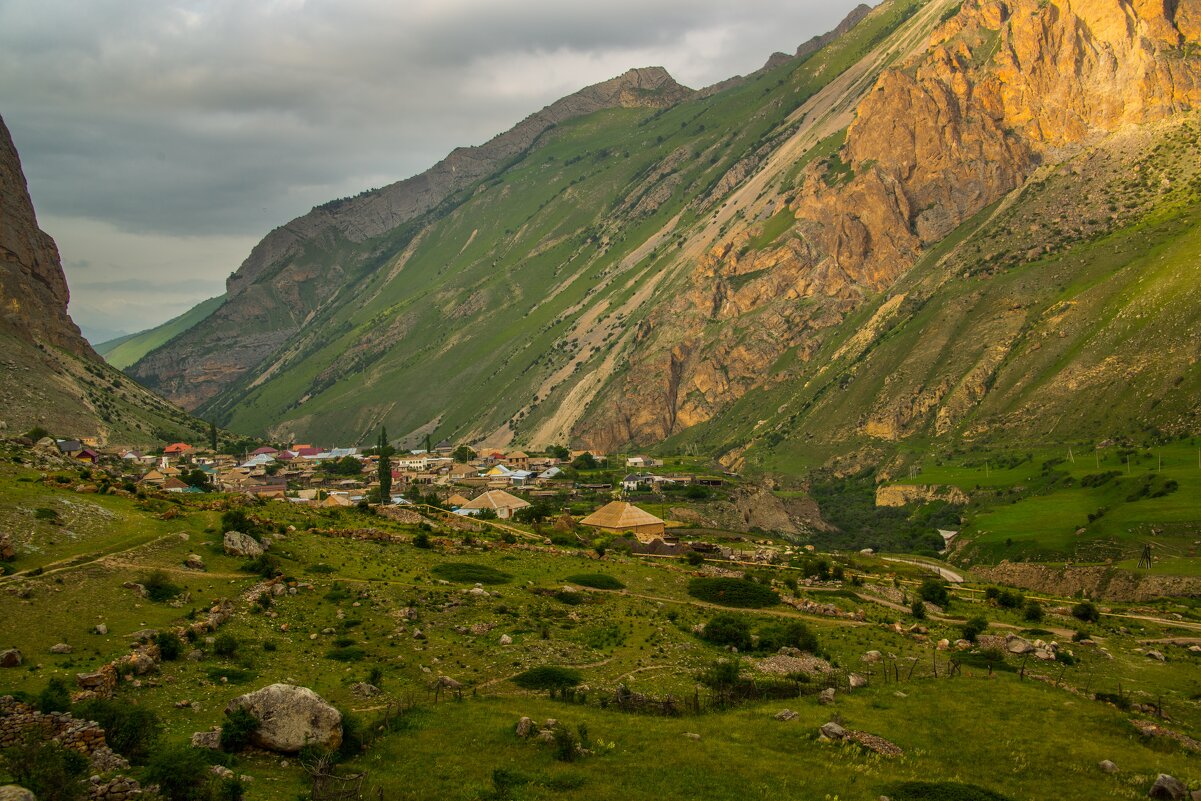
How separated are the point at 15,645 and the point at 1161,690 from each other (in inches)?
1621

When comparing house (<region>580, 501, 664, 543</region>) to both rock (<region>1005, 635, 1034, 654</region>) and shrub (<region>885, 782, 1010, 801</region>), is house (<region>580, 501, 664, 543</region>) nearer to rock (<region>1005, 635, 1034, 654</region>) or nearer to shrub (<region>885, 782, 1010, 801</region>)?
rock (<region>1005, 635, 1034, 654</region>)

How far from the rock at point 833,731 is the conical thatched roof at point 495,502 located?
69604 millimetres

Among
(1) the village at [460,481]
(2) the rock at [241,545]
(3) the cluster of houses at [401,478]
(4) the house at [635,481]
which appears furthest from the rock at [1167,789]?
(4) the house at [635,481]

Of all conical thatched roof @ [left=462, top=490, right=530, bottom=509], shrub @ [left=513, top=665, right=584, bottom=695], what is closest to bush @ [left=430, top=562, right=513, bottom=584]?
shrub @ [left=513, top=665, right=584, bottom=695]

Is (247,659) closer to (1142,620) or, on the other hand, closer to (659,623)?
(659,623)

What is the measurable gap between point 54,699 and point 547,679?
15737mm

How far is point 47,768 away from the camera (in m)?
18.2

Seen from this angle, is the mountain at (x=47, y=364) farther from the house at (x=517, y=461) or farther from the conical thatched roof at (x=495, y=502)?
the conical thatched roof at (x=495, y=502)

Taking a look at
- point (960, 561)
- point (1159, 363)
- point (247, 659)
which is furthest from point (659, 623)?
point (1159, 363)

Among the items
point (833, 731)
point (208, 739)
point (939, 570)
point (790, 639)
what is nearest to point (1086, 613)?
point (790, 639)

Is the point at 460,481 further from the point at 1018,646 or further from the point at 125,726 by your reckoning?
the point at 125,726

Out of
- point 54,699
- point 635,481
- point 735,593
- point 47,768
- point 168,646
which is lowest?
point 635,481

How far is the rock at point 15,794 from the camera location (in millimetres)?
16906

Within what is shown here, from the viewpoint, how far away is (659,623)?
42219 millimetres
